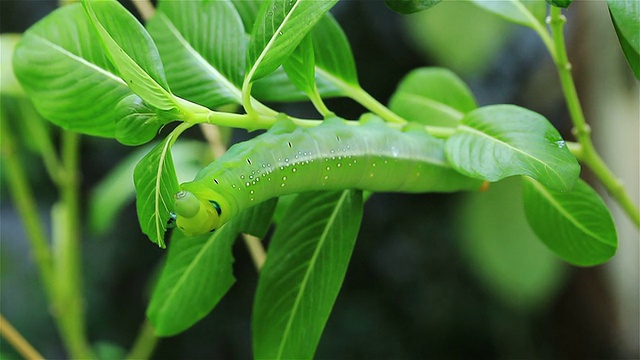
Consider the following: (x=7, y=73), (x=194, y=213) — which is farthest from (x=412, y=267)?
(x=194, y=213)

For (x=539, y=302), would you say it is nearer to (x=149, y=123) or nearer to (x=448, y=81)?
(x=448, y=81)

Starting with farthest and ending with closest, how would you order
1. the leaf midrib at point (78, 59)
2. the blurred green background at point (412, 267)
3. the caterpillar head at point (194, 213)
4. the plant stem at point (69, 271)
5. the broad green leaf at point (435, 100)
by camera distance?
1. the blurred green background at point (412, 267)
2. the plant stem at point (69, 271)
3. the broad green leaf at point (435, 100)
4. the leaf midrib at point (78, 59)
5. the caterpillar head at point (194, 213)

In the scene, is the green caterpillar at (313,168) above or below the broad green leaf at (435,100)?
above

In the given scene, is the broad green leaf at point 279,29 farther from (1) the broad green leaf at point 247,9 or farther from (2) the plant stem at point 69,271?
(2) the plant stem at point 69,271

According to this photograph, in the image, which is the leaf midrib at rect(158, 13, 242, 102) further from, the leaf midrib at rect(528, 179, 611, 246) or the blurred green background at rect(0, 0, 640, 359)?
the blurred green background at rect(0, 0, 640, 359)

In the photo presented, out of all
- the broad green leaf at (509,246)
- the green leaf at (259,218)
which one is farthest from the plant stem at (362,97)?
the broad green leaf at (509,246)

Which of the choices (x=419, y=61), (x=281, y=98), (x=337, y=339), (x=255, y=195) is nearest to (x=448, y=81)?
(x=281, y=98)
